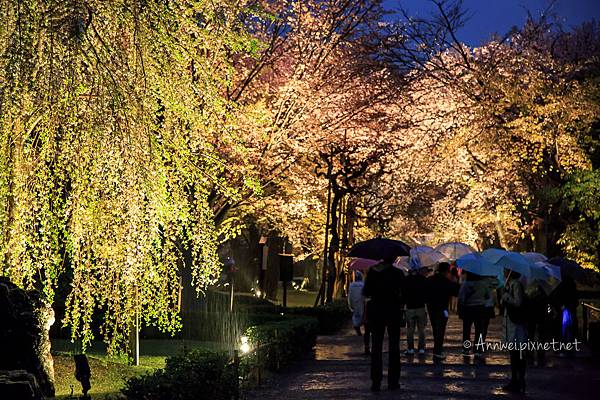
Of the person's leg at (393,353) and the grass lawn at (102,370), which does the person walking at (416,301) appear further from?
the grass lawn at (102,370)

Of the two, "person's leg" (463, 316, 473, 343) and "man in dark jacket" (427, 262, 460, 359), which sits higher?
"man in dark jacket" (427, 262, 460, 359)

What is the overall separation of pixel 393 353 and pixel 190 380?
413 cm

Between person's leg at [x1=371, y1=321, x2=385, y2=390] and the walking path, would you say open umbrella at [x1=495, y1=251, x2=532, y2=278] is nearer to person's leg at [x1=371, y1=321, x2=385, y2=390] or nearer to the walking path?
the walking path

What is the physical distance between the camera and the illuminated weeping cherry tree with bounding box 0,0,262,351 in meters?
7.86

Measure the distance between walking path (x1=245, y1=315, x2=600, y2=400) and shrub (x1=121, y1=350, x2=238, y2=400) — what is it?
1469 mm

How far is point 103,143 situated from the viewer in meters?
8.14

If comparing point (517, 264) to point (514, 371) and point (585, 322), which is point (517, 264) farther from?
point (585, 322)

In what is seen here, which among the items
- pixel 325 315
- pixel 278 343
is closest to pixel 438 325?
pixel 278 343

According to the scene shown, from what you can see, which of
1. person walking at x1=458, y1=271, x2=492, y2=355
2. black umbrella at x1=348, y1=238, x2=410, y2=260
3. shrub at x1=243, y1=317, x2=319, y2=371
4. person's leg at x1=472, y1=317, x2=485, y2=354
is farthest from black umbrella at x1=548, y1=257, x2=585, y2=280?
shrub at x1=243, y1=317, x2=319, y2=371

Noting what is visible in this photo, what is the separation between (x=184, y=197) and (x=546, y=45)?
27.9 meters

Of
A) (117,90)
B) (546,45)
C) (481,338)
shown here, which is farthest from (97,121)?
(546,45)

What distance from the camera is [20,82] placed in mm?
7555

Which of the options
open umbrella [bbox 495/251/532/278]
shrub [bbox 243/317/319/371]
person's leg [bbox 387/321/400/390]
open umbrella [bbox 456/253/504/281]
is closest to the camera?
person's leg [bbox 387/321/400/390]

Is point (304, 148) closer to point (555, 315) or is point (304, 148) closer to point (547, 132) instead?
point (547, 132)
